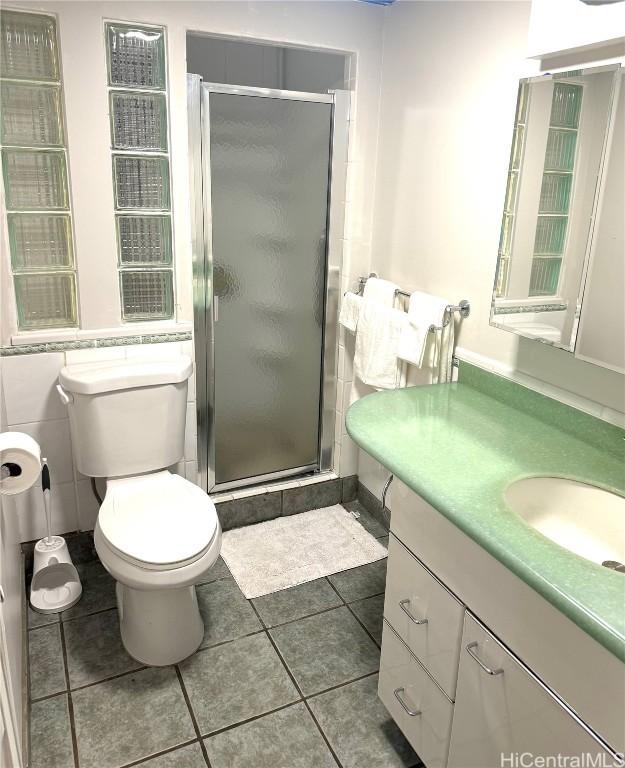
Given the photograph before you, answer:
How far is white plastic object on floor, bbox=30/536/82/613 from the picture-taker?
2.19 m

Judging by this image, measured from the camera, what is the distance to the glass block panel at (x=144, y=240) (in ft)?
7.11

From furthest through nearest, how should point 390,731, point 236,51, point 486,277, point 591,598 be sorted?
point 236,51 → point 486,277 → point 390,731 → point 591,598

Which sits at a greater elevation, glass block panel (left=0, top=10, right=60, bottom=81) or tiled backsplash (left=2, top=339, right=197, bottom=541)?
glass block panel (left=0, top=10, right=60, bottom=81)

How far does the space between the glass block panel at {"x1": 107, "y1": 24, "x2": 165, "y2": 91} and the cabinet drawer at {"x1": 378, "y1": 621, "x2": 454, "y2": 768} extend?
73.5 inches

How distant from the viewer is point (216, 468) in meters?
2.64

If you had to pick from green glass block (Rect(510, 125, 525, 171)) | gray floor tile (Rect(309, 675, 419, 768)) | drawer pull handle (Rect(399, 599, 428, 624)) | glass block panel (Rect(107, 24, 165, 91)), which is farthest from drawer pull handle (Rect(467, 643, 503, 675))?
glass block panel (Rect(107, 24, 165, 91))

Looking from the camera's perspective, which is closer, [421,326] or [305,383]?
[421,326]

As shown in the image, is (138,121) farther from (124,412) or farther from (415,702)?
(415,702)

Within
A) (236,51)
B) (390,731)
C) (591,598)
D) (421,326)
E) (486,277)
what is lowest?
(390,731)

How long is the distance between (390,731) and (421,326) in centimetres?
123

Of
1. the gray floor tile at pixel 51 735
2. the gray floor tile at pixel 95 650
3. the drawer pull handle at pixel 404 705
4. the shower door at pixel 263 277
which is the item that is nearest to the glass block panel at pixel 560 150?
the shower door at pixel 263 277

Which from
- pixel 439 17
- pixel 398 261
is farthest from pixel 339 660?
pixel 439 17

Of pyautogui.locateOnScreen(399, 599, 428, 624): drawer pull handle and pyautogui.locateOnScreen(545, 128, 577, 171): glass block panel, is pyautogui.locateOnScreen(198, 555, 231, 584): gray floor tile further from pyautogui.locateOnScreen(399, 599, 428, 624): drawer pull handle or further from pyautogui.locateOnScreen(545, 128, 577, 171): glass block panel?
pyautogui.locateOnScreen(545, 128, 577, 171): glass block panel

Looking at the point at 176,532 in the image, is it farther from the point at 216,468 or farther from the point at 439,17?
the point at 439,17
